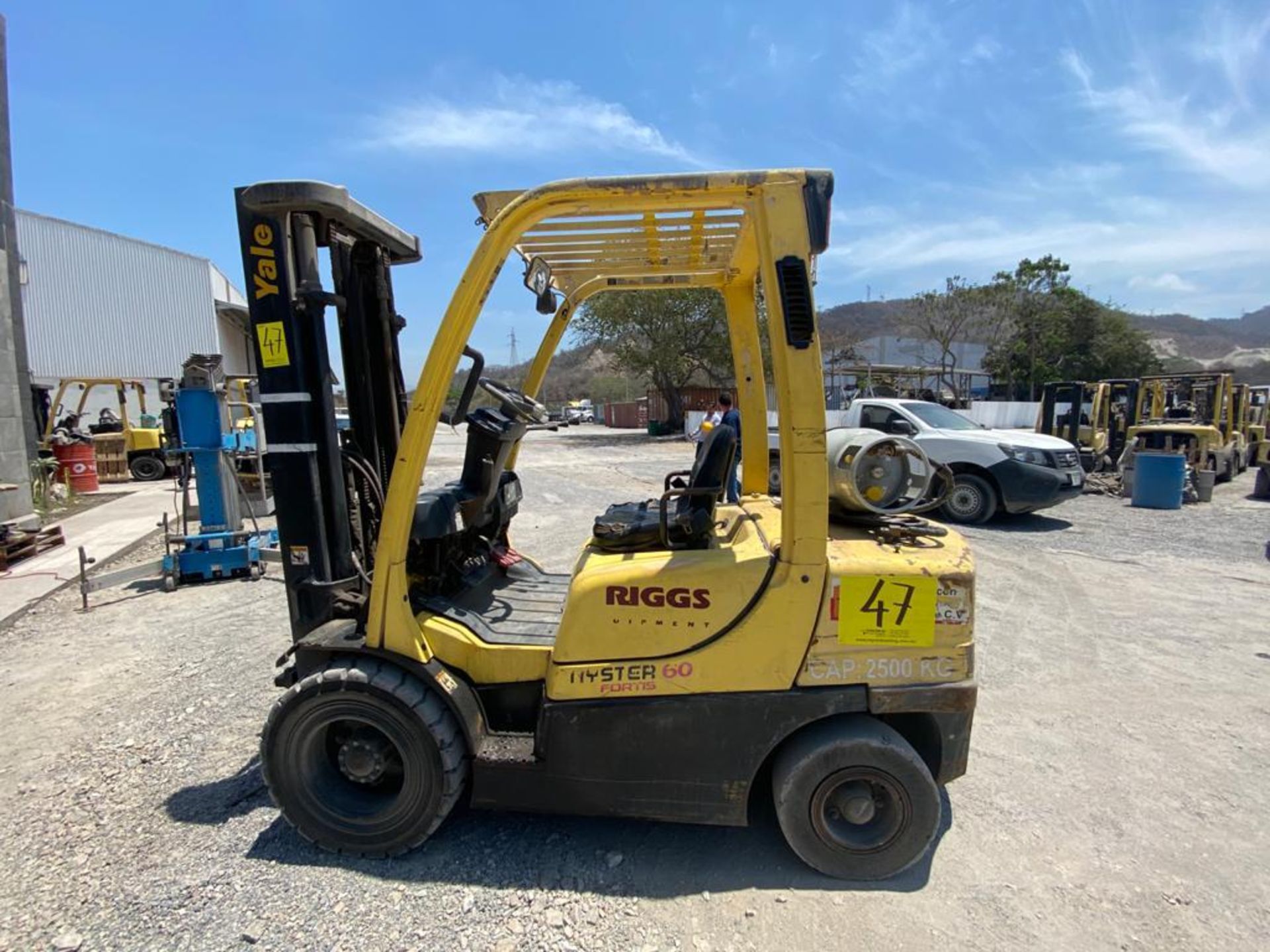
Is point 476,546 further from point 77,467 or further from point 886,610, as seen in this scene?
point 77,467

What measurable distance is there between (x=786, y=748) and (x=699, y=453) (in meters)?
1.32

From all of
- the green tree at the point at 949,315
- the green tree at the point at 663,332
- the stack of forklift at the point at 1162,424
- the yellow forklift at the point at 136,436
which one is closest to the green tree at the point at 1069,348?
the green tree at the point at 949,315

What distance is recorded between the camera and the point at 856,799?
8.48 feet

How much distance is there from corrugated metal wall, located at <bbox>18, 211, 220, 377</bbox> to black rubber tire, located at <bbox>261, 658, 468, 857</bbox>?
2985 centimetres

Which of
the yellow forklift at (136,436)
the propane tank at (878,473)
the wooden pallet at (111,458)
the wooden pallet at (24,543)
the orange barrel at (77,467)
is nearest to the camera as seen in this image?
the propane tank at (878,473)

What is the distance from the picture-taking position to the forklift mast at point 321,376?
2797 mm

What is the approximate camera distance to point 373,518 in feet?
11.0

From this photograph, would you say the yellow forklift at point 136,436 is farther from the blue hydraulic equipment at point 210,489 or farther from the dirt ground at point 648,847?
the dirt ground at point 648,847

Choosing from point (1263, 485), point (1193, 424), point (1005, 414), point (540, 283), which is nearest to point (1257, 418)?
point (1193, 424)

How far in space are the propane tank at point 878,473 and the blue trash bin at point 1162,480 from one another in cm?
1107

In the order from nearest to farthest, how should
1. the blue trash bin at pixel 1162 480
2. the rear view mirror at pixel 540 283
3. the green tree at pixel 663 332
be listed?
the rear view mirror at pixel 540 283
the blue trash bin at pixel 1162 480
the green tree at pixel 663 332

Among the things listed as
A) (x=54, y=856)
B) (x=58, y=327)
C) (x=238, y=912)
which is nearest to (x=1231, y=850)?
(x=238, y=912)

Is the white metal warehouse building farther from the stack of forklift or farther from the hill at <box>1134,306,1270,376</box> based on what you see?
the hill at <box>1134,306,1270,376</box>

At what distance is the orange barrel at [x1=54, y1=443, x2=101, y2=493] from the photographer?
14078 mm
